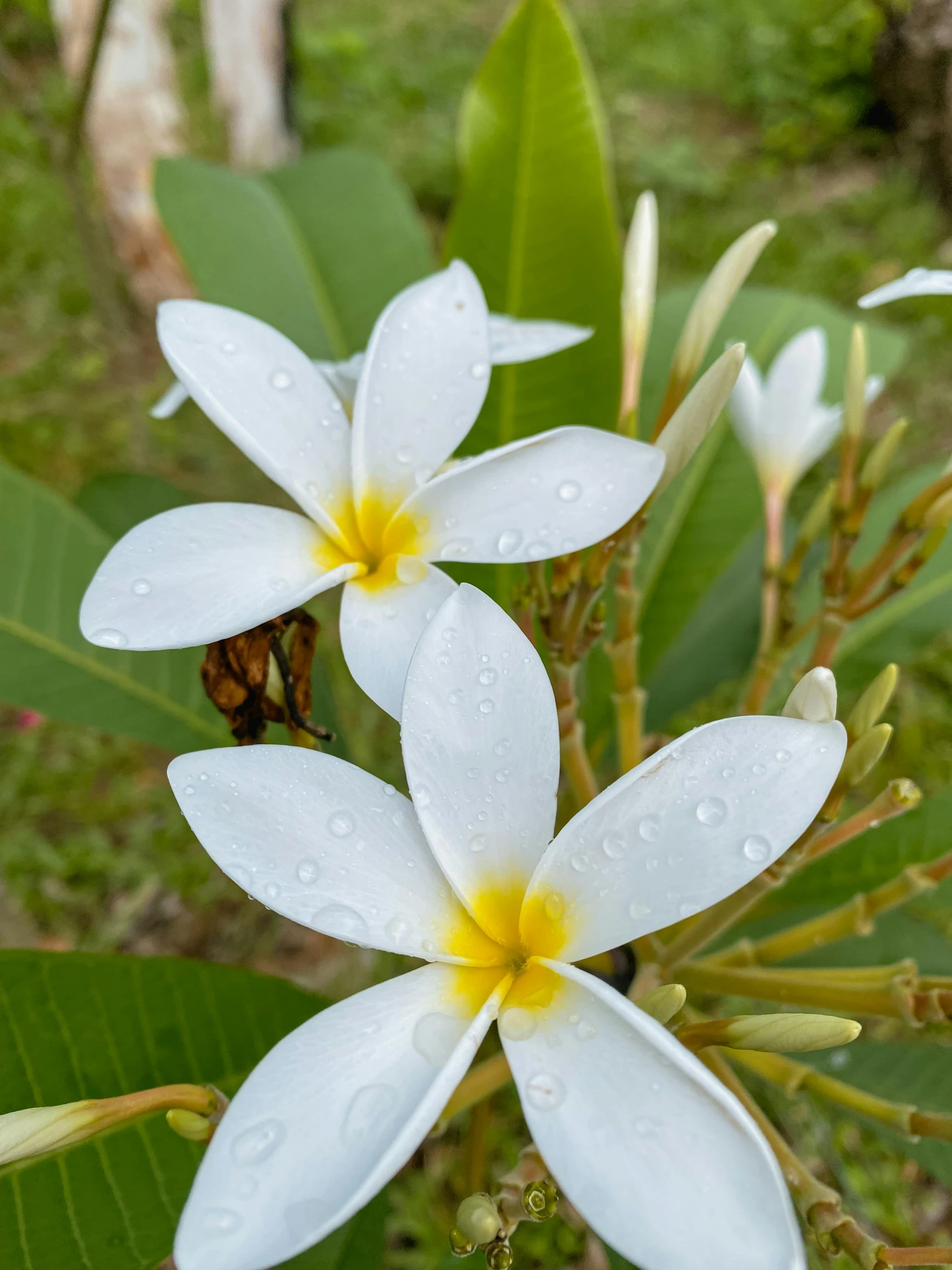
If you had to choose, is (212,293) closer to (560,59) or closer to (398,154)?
(560,59)

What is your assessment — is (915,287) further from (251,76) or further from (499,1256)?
(251,76)

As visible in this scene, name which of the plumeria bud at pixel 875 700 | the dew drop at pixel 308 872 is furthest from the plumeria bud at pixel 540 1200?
the plumeria bud at pixel 875 700

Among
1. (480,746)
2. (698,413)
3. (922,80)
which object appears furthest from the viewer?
(922,80)

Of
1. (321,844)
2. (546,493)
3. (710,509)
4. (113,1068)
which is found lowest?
(113,1068)

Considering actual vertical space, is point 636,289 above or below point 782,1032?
above

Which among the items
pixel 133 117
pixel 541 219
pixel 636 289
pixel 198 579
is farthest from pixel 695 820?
pixel 133 117

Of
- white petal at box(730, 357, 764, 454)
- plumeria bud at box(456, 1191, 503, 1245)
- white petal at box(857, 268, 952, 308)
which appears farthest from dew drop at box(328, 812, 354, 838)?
white petal at box(730, 357, 764, 454)

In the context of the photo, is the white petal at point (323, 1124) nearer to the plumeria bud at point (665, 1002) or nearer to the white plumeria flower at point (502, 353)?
the plumeria bud at point (665, 1002)

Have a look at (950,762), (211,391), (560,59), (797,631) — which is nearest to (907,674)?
(950,762)
